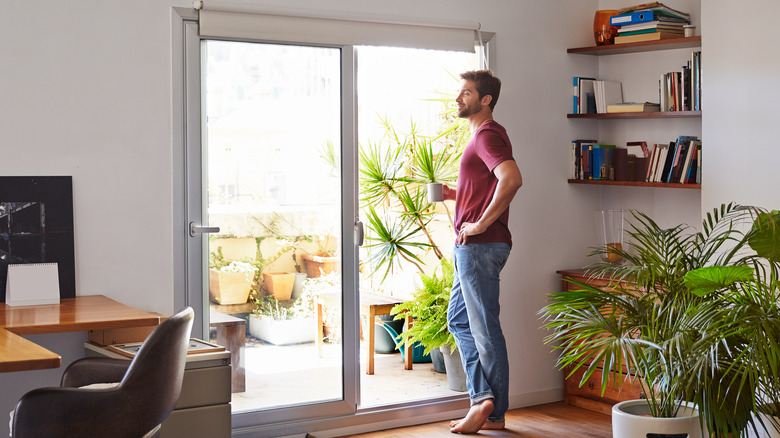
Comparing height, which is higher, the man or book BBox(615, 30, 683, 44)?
book BBox(615, 30, 683, 44)

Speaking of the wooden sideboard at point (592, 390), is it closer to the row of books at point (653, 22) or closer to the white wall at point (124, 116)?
the white wall at point (124, 116)

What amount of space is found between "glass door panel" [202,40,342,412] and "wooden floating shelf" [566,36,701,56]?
1527 millimetres

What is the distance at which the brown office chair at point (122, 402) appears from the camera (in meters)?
2.33

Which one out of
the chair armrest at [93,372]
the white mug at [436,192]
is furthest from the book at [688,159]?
the chair armrest at [93,372]

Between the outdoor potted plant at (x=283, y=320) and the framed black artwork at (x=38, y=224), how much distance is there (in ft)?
2.75

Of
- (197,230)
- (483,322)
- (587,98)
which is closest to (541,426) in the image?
(483,322)

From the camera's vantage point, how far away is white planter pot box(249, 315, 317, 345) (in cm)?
396

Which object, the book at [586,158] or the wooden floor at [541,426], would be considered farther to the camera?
the book at [586,158]

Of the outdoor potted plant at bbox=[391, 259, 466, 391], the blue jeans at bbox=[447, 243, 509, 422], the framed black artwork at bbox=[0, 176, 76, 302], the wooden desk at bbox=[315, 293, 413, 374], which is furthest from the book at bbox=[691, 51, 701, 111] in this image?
the framed black artwork at bbox=[0, 176, 76, 302]

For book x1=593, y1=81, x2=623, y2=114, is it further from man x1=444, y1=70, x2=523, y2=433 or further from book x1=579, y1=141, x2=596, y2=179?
man x1=444, y1=70, x2=523, y2=433

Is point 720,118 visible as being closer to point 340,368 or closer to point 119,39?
point 340,368

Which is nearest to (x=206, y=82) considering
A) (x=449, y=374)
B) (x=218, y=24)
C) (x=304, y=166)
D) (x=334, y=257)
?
(x=218, y=24)

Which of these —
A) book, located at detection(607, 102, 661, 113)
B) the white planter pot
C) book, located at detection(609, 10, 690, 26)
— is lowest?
the white planter pot

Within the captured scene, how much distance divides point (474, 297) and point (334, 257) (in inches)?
27.7
